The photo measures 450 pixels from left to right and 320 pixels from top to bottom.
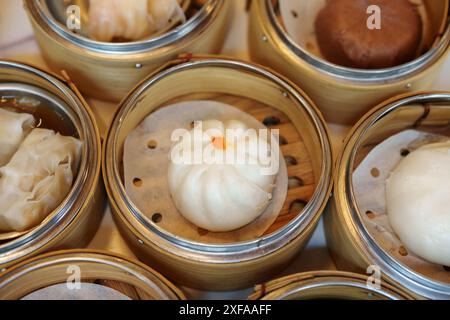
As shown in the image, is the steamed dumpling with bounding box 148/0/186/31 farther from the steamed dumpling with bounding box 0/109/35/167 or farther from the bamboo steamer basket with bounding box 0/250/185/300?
the bamboo steamer basket with bounding box 0/250/185/300

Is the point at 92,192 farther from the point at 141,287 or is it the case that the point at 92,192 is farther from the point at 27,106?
the point at 27,106

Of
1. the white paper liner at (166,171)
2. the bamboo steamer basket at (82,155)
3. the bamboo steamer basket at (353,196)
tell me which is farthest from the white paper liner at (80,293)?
the bamboo steamer basket at (353,196)

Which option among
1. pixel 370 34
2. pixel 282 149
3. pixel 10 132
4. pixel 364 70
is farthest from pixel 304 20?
pixel 10 132

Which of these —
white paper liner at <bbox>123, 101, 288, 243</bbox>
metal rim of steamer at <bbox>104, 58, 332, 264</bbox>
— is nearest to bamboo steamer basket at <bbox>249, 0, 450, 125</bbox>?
metal rim of steamer at <bbox>104, 58, 332, 264</bbox>

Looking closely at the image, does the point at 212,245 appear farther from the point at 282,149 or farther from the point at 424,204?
the point at 424,204

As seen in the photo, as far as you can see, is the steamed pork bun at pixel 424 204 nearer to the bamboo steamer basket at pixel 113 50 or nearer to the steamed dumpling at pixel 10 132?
the bamboo steamer basket at pixel 113 50

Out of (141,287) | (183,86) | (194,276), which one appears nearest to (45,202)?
(141,287)
